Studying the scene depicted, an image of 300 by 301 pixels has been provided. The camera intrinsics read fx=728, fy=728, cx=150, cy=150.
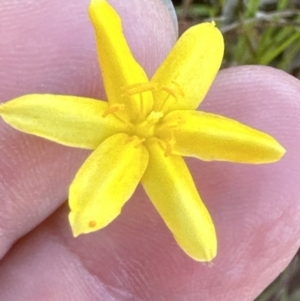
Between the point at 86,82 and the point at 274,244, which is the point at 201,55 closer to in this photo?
the point at 86,82

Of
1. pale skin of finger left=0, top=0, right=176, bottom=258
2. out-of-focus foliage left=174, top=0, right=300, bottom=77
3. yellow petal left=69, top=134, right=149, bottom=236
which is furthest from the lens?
out-of-focus foliage left=174, top=0, right=300, bottom=77

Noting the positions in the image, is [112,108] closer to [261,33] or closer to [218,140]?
[218,140]

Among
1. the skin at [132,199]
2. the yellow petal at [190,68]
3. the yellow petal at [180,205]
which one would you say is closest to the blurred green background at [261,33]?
the skin at [132,199]

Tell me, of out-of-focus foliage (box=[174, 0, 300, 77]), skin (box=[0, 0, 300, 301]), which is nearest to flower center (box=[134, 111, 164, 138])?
skin (box=[0, 0, 300, 301])

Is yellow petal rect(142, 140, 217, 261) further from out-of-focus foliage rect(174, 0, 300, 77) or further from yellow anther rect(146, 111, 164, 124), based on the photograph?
out-of-focus foliage rect(174, 0, 300, 77)

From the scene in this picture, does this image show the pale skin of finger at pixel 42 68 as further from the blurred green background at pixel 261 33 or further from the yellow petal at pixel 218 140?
the blurred green background at pixel 261 33

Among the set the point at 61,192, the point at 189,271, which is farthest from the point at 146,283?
the point at 61,192
